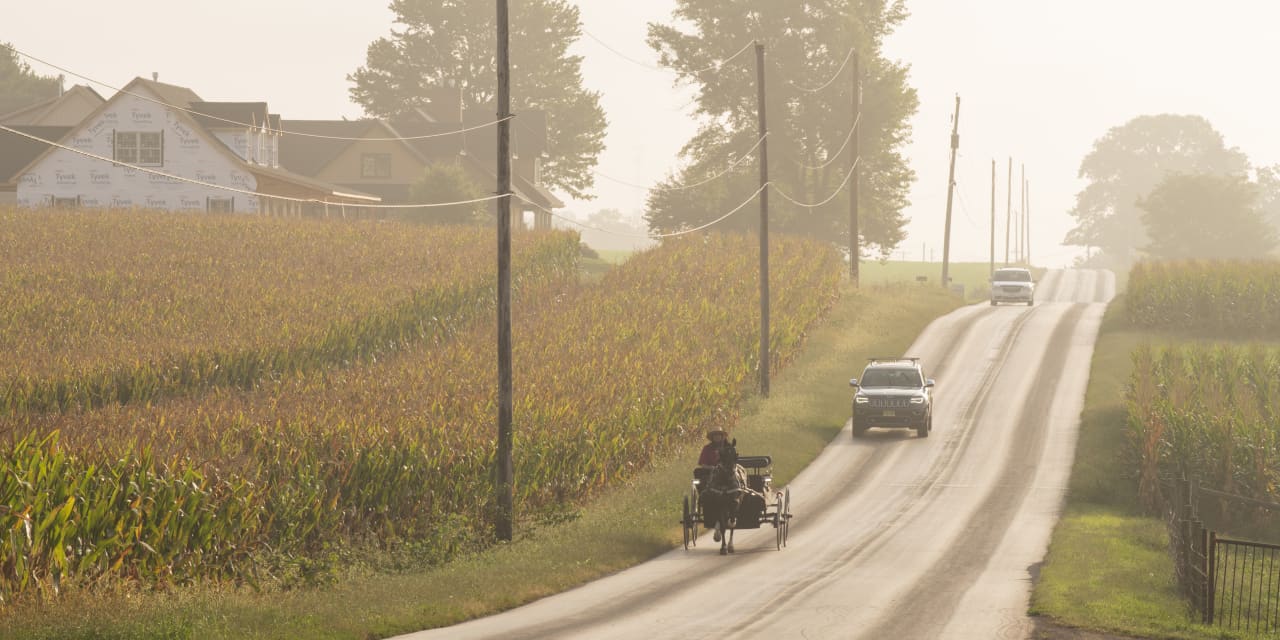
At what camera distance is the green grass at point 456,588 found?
18.1m

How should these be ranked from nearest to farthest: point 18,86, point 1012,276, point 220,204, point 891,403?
point 891,403, point 220,204, point 1012,276, point 18,86

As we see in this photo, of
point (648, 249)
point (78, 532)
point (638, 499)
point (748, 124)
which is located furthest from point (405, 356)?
point (748, 124)

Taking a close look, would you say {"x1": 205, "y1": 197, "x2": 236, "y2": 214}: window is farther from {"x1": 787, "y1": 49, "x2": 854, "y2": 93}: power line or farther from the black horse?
the black horse

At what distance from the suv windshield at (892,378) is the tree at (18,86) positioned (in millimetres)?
99311

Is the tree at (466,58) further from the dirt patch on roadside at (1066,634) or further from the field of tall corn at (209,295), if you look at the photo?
the dirt patch on roadside at (1066,634)

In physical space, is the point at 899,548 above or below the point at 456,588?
below

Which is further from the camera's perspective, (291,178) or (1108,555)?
(291,178)

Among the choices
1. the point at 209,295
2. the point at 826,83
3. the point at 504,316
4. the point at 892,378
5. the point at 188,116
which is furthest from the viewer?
the point at 826,83

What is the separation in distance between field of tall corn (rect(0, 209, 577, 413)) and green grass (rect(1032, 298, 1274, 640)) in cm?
2265

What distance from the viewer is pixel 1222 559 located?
31469mm

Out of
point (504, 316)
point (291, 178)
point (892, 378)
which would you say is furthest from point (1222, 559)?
point (291, 178)

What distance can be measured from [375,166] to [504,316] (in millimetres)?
70075

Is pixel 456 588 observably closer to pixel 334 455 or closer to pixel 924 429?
pixel 334 455

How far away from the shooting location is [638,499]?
A: 32844 mm
